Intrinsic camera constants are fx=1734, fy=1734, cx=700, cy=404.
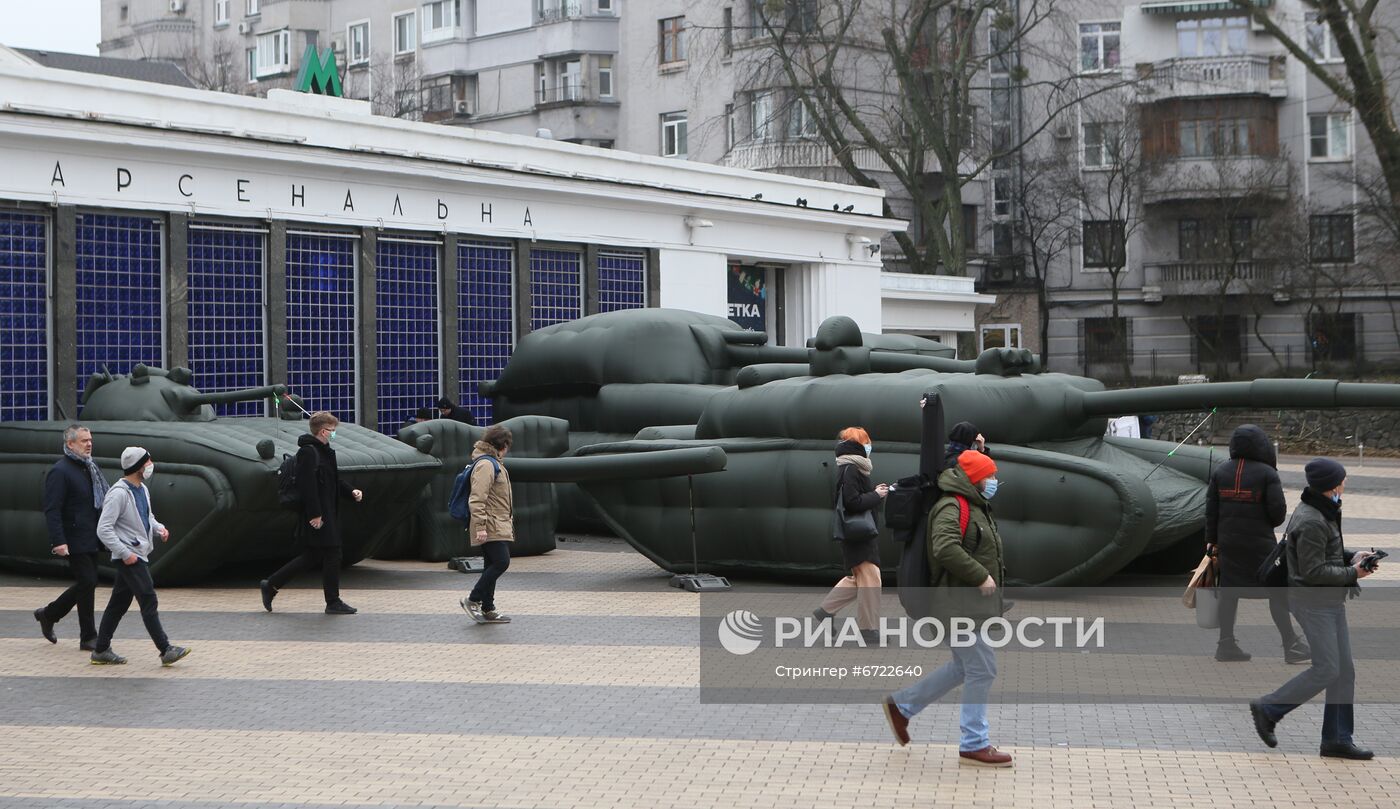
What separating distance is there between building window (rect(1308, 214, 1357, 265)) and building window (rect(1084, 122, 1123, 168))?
250 inches

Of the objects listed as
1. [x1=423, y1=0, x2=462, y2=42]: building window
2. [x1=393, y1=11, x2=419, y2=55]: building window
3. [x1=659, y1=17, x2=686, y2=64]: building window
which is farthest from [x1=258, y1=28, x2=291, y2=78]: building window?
[x1=659, y1=17, x2=686, y2=64]: building window

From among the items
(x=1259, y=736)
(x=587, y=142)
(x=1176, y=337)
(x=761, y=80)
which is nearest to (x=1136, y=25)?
(x=1176, y=337)

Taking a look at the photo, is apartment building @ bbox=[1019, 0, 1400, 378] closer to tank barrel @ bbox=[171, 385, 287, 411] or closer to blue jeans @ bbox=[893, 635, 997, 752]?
tank barrel @ bbox=[171, 385, 287, 411]

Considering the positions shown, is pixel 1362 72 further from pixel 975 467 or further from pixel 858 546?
pixel 975 467

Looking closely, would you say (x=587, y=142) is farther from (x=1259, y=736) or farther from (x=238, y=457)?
(x=1259, y=736)

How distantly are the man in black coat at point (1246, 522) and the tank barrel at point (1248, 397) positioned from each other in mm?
2232

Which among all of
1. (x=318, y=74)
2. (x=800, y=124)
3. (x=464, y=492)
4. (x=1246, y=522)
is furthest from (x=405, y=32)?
(x=1246, y=522)

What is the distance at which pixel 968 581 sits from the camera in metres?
8.41

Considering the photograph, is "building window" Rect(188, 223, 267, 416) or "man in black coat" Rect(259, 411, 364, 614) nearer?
"man in black coat" Rect(259, 411, 364, 614)

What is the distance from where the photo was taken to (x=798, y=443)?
52.6 feet

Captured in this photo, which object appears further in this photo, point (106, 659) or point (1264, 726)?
point (106, 659)

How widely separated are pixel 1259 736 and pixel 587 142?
48384 mm

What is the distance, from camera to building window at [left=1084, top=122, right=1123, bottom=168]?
53.5 m

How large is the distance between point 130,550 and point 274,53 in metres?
58.5
